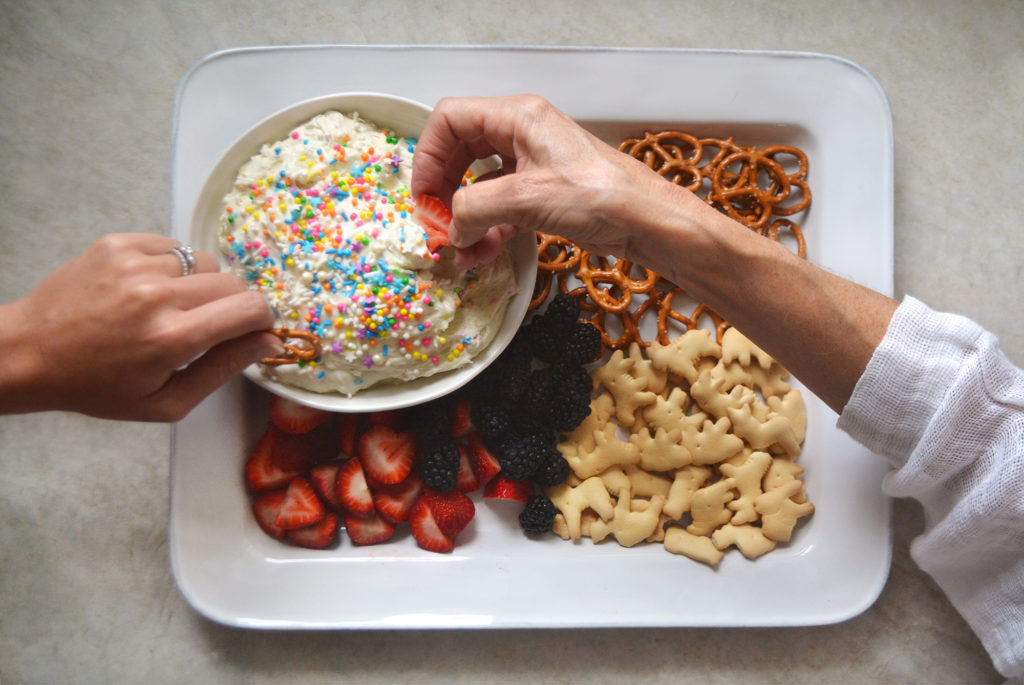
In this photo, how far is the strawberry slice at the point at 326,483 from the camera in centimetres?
170

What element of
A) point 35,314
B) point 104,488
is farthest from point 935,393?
point 104,488

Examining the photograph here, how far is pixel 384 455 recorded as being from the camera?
167 cm

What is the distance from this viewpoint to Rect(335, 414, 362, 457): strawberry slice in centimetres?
171

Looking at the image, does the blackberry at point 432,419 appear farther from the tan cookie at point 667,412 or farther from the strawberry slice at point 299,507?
the tan cookie at point 667,412

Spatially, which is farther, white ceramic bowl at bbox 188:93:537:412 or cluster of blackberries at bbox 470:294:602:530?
cluster of blackberries at bbox 470:294:602:530

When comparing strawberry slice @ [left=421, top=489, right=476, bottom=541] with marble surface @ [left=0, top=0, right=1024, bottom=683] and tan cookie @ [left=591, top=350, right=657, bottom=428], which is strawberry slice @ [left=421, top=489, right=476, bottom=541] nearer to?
marble surface @ [left=0, top=0, right=1024, bottom=683]

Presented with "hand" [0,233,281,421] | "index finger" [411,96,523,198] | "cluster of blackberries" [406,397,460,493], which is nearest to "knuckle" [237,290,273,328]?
"hand" [0,233,281,421]

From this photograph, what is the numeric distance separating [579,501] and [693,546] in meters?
0.29

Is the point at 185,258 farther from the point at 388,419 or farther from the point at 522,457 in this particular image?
the point at 522,457

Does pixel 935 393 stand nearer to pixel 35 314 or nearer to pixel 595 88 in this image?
pixel 595 88

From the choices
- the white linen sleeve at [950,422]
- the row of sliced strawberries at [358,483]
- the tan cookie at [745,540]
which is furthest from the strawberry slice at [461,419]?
the white linen sleeve at [950,422]

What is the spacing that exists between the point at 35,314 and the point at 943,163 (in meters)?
2.07

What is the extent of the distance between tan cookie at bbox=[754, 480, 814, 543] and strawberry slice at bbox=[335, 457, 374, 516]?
0.92 meters

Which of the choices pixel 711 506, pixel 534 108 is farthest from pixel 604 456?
pixel 534 108
